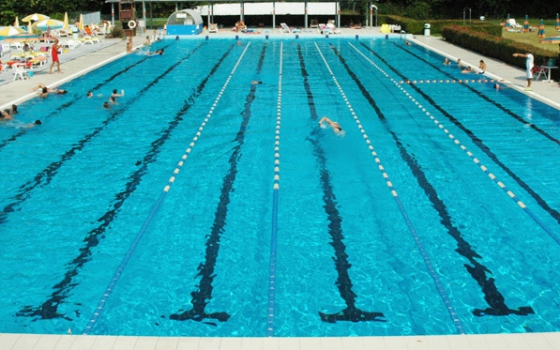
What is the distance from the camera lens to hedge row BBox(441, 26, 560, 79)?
2088 cm

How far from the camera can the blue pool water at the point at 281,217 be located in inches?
283

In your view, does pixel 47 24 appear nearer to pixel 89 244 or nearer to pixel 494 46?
pixel 494 46

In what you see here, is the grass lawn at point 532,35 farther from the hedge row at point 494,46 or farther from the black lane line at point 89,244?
the black lane line at point 89,244

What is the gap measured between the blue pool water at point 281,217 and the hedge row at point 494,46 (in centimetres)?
379

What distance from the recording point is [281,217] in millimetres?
9695

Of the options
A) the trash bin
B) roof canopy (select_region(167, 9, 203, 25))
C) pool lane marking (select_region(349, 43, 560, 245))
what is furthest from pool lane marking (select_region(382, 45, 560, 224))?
roof canopy (select_region(167, 9, 203, 25))

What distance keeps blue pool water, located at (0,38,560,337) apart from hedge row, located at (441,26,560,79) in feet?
12.4

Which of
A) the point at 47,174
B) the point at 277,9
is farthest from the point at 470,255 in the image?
the point at 277,9

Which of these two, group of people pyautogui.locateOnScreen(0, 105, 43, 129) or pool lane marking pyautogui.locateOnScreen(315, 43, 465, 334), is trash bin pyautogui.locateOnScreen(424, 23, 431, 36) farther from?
group of people pyautogui.locateOnScreen(0, 105, 43, 129)

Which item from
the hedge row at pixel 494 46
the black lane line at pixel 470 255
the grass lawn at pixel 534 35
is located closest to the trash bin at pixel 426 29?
the hedge row at pixel 494 46

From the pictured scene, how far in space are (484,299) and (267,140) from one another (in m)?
7.10

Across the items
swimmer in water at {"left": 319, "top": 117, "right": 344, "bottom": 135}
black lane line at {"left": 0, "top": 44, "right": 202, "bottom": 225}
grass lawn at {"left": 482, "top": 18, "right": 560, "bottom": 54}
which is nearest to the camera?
black lane line at {"left": 0, "top": 44, "right": 202, "bottom": 225}

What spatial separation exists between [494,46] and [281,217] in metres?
17.5

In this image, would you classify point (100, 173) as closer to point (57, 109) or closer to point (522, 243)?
point (57, 109)
